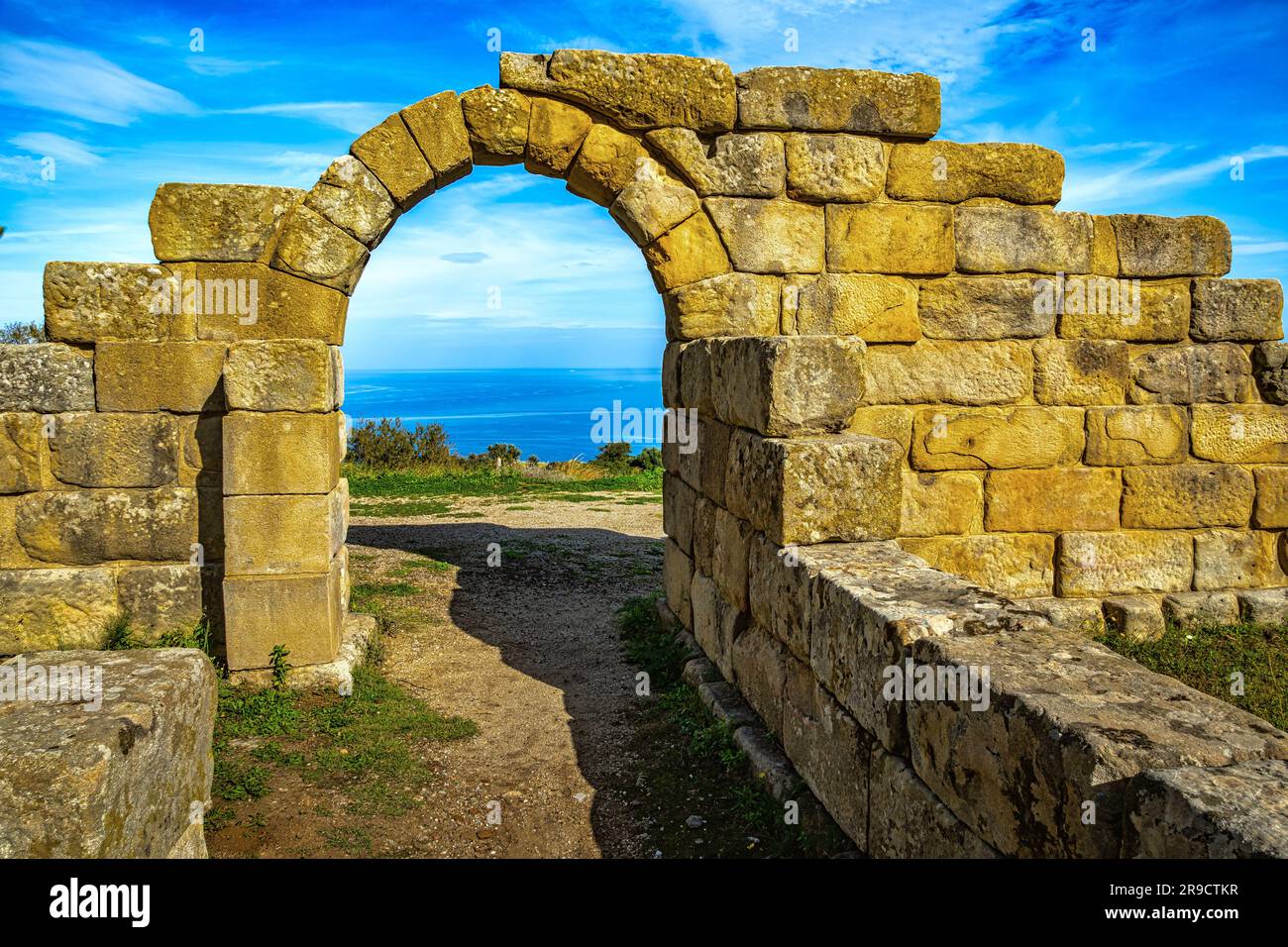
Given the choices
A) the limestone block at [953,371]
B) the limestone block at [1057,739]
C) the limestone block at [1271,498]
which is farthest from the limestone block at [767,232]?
the limestone block at [1057,739]

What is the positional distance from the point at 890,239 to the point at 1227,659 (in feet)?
12.5

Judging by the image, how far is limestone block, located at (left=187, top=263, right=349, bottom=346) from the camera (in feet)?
20.0

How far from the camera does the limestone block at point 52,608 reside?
6066mm

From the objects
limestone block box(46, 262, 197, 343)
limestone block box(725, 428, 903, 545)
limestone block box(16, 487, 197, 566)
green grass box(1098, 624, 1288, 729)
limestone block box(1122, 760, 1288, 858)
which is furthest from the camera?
limestone block box(16, 487, 197, 566)

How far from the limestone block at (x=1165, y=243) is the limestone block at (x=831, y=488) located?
389 cm

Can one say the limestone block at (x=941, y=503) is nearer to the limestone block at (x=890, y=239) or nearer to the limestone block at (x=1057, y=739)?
the limestone block at (x=890, y=239)

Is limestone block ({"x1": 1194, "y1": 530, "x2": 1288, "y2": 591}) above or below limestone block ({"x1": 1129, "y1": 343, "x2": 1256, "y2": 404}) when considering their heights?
below

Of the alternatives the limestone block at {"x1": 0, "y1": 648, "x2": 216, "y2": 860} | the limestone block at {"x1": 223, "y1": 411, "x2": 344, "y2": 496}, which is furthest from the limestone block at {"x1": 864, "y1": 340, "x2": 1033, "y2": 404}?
the limestone block at {"x1": 0, "y1": 648, "x2": 216, "y2": 860}

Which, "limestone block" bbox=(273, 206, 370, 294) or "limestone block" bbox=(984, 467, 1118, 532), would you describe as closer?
"limestone block" bbox=(273, 206, 370, 294)

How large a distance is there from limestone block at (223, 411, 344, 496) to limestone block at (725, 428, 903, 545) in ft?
10.5

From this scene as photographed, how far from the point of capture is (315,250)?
20.2ft

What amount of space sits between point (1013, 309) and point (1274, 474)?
249 cm

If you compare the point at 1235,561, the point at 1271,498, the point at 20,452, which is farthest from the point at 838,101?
the point at 20,452

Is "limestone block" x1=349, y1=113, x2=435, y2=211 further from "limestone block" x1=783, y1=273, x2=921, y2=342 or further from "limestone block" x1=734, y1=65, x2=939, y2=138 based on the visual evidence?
"limestone block" x1=783, y1=273, x2=921, y2=342
